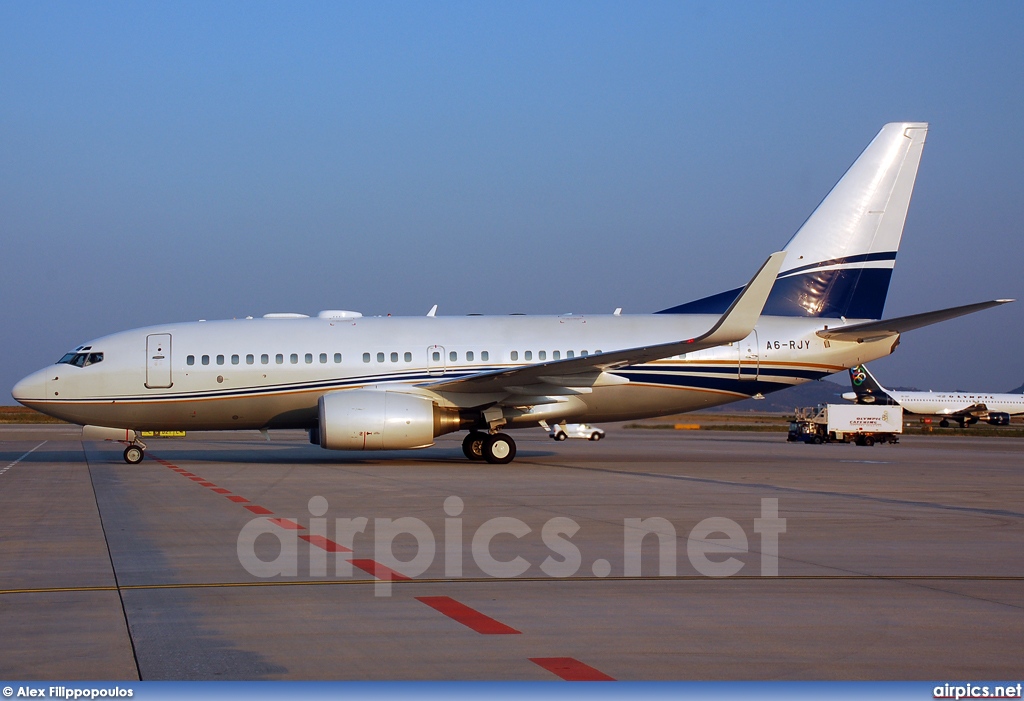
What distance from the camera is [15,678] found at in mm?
5141

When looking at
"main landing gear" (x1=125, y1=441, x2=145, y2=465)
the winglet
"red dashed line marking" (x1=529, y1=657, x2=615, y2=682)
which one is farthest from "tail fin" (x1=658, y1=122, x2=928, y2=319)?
"red dashed line marking" (x1=529, y1=657, x2=615, y2=682)

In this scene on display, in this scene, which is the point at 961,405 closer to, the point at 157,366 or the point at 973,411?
the point at 973,411

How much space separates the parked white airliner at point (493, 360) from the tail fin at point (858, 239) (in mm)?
35

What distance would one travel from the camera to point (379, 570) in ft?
28.2

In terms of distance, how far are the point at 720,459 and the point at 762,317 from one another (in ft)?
12.6

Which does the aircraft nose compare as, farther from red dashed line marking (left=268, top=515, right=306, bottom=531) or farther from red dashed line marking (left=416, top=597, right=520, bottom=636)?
red dashed line marking (left=416, top=597, right=520, bottom=636)

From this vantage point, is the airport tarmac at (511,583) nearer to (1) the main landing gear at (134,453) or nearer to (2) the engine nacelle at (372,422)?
(2) the engine nacelle at (372,422)

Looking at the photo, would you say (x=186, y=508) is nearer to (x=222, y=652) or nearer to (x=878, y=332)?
(x=222, y=652)

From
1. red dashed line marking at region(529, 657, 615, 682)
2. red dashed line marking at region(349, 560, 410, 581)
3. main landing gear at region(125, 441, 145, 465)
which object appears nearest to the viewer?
red dashed line marking at region(529, 657, 615, 682)

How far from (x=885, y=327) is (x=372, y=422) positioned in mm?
11873

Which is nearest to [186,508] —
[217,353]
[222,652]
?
[222,652]

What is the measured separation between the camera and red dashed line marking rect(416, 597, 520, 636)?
20.6 feet

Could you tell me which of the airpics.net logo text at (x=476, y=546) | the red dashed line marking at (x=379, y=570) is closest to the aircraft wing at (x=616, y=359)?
the airpics.net logo text at (x=476, y=546)

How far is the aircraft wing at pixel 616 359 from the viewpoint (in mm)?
20188
